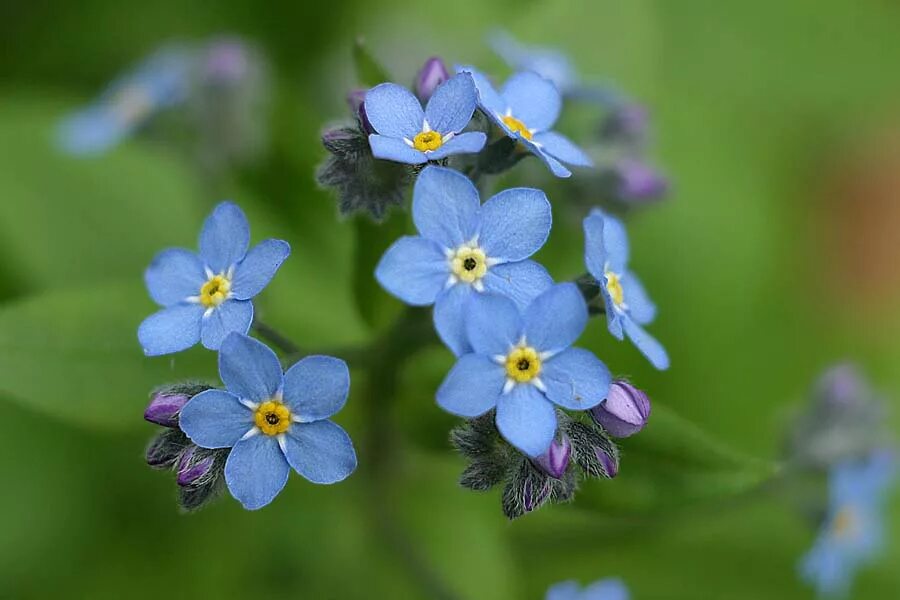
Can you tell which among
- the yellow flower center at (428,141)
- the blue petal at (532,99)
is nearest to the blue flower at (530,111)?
the blue petal at (532,99)

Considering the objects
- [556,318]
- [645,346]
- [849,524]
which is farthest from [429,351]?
[849,524]

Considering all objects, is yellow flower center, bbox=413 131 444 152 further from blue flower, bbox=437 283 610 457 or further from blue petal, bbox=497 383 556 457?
blue petal, bbox=497 383 556 457

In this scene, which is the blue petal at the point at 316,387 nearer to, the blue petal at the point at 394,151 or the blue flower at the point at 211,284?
the blue flower at the point at 211,284

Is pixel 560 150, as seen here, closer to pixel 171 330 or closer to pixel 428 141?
pixel 428 141

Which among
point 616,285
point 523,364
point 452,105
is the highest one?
point 616,285

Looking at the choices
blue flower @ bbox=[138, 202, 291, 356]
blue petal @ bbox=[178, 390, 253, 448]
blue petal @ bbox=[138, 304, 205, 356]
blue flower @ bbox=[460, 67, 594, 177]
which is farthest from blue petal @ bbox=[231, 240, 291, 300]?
blue flower @ bbox=[460, 67, 594, 177]

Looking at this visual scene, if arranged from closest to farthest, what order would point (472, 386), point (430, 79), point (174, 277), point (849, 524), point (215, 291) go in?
point (472, 386) → point (215, 291) → point (174, 277) → point (430, 79) → point (849, 524)
